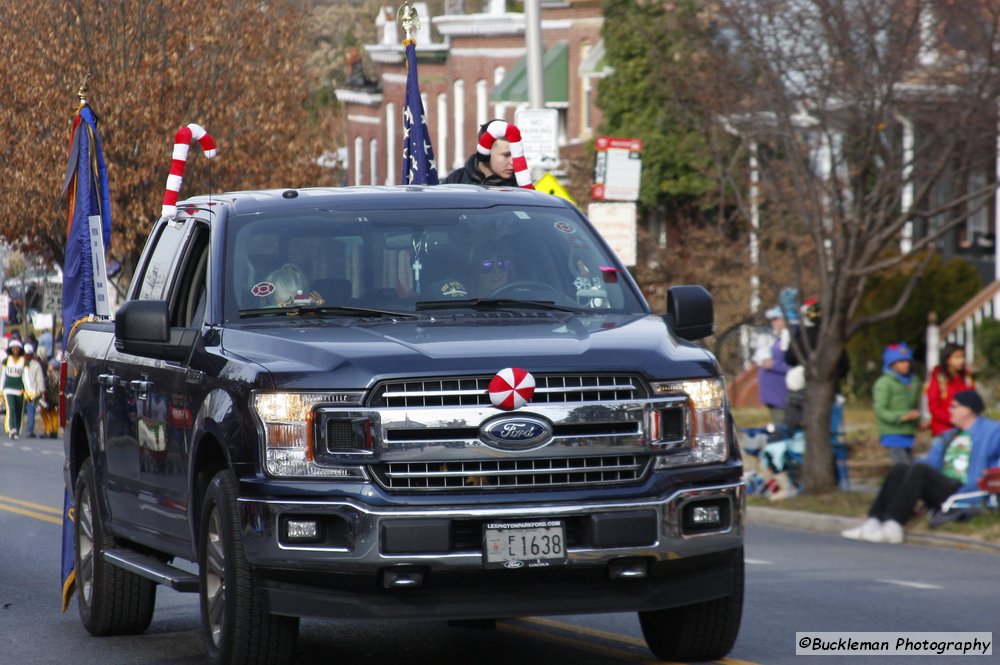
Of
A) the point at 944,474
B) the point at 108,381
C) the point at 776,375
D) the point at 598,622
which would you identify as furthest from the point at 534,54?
the point at 108,381

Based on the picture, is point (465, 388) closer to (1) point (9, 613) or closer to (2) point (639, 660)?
(2) point (639, 660)

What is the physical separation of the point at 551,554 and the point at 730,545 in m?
0.83

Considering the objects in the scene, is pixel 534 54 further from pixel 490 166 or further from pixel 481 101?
pixel 481 101

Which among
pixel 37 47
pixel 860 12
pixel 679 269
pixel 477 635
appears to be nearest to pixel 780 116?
pixel 860 12

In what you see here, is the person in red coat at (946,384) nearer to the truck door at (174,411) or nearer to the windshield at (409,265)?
the windshield at (409,265)

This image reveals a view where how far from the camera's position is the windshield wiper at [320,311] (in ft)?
26.8

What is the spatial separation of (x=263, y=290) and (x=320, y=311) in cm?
31

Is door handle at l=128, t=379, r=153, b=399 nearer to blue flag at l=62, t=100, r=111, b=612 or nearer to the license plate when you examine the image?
the license plate

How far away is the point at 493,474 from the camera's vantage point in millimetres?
7168

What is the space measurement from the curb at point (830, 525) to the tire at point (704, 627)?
6.99 meters

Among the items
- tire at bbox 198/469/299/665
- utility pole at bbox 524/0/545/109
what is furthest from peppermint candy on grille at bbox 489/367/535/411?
utility pole at bbox 524/0/545/109

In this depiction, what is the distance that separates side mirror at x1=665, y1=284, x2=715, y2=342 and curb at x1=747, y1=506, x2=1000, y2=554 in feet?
23.0

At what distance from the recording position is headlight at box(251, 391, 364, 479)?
7176mm

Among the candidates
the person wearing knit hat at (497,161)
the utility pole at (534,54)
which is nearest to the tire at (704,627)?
the person wearing knit hat at (497,161)
